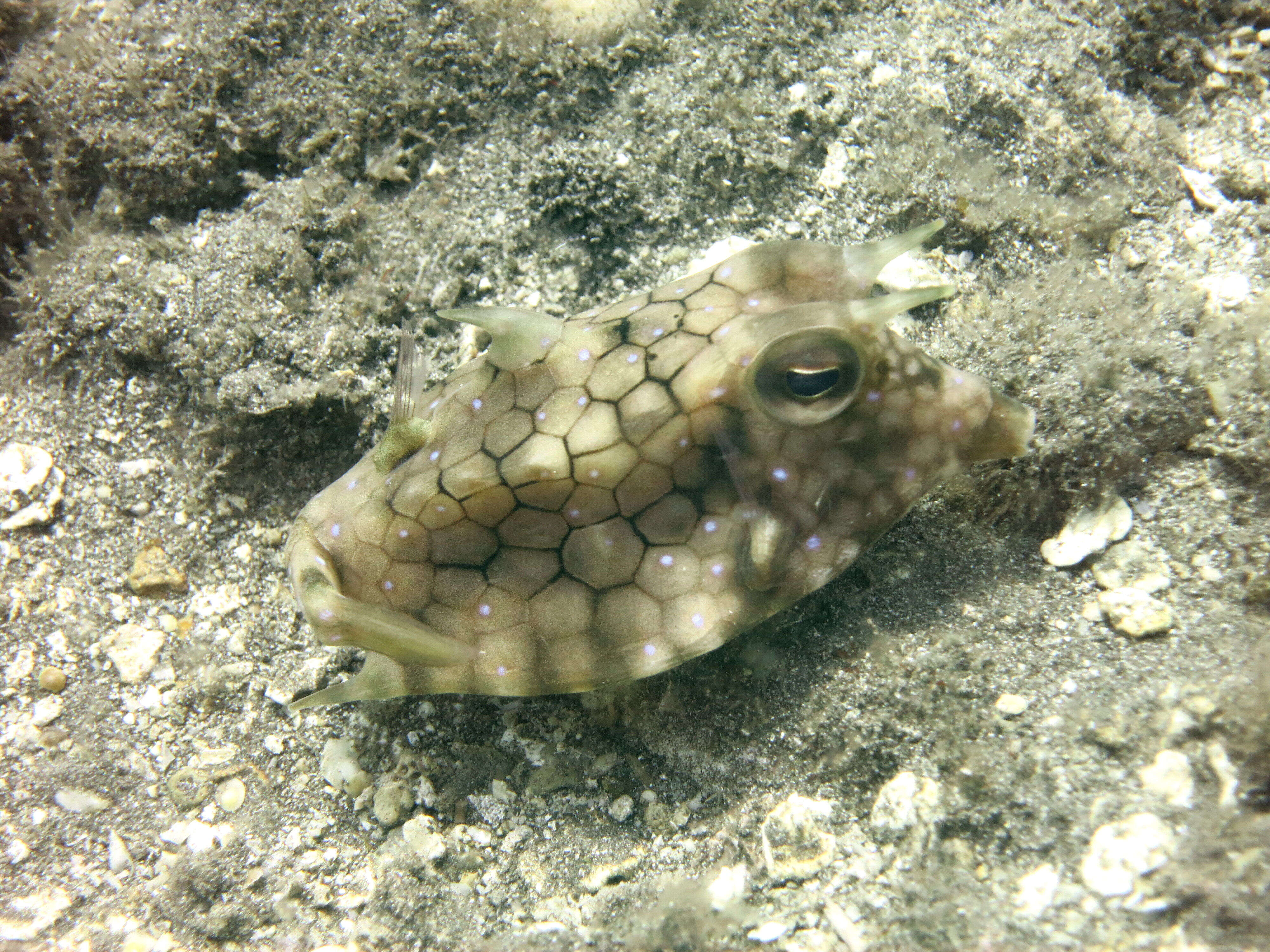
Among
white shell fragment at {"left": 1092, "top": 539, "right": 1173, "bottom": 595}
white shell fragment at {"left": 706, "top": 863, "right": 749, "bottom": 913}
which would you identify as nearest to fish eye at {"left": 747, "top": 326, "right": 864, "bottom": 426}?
white shell fragment at {"left": 1092, "top": 539, "right": 1173, "bottom": 595}

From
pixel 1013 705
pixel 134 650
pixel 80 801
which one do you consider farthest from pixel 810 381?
pixel 80 801

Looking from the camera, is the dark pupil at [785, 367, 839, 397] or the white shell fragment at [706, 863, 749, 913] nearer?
the dark pupil at [785, 367, 839, 397]

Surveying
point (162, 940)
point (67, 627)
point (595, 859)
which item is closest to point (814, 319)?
point (595, 859)

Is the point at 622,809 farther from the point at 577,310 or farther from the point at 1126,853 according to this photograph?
the point at 577,310

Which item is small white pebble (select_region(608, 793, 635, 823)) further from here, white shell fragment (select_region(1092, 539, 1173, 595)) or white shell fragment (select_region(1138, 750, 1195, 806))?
white shell fragment (select_region(1092, 539, 1173, 595))

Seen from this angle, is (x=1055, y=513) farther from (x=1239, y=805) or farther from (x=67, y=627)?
(x=67, y=627)
